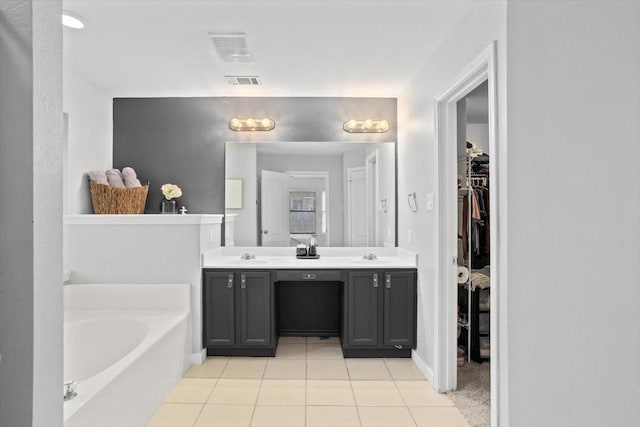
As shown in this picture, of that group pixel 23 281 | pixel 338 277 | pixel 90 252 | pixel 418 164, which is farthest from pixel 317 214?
pixel 23 281

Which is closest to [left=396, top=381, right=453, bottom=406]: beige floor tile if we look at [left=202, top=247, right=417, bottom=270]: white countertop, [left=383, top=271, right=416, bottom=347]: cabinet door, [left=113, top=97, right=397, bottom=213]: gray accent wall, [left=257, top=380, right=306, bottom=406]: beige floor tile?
[left=383, top=271, right=416, bottom=347]: cabinet door

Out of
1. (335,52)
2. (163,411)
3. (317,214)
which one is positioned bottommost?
(163,411)

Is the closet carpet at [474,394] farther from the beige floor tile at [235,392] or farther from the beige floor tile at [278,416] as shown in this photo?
the beige floor tile at [235,392]

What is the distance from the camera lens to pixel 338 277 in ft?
12.2

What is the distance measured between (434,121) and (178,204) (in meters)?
2.54

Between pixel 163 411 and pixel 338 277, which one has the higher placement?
pixel 338 277

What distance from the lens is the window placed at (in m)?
4.38

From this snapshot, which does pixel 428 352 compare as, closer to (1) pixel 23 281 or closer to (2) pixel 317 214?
(2) pixel 317 214

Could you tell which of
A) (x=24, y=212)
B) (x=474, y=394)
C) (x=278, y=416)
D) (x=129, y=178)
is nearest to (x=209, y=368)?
(x=278, y=416)

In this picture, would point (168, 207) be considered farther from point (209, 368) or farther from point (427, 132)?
point (427, 132)

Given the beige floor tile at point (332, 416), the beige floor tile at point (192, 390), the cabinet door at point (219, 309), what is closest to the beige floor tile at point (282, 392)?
the beige floor tile at point (332, 416)

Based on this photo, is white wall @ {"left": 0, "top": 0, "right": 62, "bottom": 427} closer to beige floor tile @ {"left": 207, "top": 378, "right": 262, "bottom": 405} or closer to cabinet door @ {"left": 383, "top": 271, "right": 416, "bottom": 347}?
beige floor tile @ {"left": 207, "top": 378, "right": 262, "bottom": 405}

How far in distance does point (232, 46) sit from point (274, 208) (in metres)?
1.74

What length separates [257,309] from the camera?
12.0 ft
